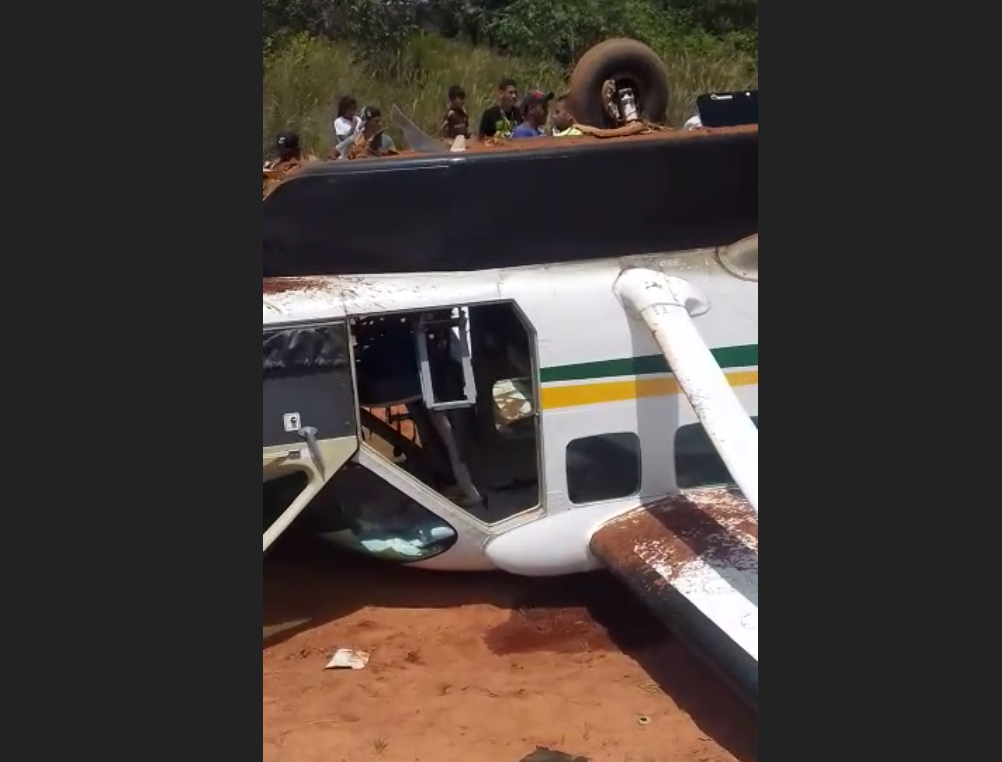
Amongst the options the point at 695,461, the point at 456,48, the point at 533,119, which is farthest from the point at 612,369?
the point at 456,48

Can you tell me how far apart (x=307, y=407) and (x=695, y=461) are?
7.97 feet

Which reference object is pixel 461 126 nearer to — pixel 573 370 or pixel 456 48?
pixel 573 370

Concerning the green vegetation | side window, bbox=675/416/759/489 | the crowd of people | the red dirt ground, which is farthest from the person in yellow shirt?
the green vegetation

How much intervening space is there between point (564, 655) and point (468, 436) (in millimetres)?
1678

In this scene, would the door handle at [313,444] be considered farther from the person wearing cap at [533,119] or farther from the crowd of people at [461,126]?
the person wearing cap at [533,119]

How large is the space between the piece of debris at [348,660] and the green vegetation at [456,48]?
11.1m

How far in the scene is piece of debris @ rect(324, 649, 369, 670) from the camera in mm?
6719

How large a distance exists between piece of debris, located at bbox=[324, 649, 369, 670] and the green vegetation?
11139mm

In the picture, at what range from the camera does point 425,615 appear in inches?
287

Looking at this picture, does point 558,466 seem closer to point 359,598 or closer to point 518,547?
point 518,547

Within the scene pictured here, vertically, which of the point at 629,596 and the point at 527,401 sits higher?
the point at 527,401

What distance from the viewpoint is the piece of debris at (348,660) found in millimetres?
6719

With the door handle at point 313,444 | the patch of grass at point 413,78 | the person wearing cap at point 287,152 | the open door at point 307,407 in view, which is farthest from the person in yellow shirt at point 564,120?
the patch of grass at point 413,78

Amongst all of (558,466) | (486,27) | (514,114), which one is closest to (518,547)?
(558,466)
